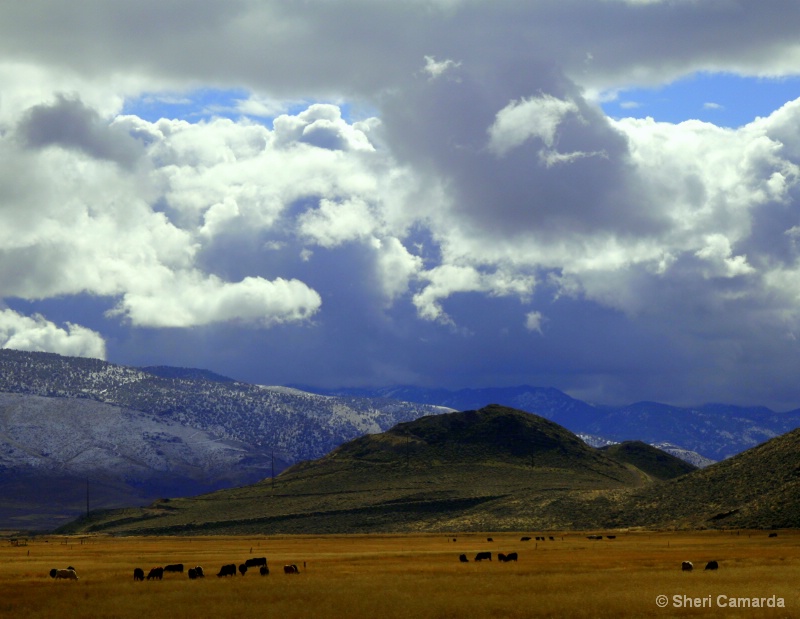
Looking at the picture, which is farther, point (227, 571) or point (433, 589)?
point (227, 571)

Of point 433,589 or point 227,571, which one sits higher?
point 227,571

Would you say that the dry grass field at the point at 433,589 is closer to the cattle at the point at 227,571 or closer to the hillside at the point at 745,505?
the cattle at the point at 227,571

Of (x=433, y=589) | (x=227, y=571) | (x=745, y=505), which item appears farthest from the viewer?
(x=745, y=505)

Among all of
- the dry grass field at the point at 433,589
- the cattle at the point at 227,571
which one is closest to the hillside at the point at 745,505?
Answer: the dry grass field at the point at 433,589

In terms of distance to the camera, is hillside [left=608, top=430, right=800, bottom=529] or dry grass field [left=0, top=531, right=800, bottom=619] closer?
dry grass field [left=0, top=531, right=800, bottom=619]

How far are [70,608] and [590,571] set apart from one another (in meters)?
42.1

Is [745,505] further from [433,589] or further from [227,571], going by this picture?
[433,589]

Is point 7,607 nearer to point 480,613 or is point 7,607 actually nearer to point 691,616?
point 480,613

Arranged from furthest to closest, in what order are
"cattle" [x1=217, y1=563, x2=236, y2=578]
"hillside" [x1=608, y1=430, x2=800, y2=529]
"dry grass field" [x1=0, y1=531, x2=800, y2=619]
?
"hillside" [x1=608, y1=430, x2=800, y2=529], "cattle" [x1=217, y1=563, x2=236, y2=578], "dry grass field" [x1=0, y1=531, x2=800, y2=619]

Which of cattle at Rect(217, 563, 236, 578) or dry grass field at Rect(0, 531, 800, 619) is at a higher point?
cattle at Rect(217, 563, 236, 578)

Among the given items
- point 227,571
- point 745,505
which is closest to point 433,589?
point 227,571

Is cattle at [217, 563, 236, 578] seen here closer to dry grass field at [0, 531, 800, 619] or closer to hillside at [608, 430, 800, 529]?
dry grass field at [0, 531, 800, 619]

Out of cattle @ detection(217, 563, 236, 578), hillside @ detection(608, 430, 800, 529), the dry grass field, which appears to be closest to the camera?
the dry grass field

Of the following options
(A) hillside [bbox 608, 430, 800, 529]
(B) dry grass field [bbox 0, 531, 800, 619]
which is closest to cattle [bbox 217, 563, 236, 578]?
(B) dry grass field [bbox 0, 531, 800, 619]
